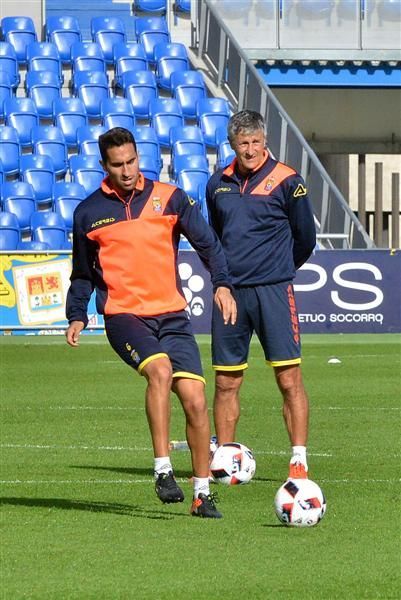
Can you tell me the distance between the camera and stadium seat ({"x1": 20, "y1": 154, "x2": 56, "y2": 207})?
93.7 feet

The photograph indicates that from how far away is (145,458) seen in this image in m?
11.1

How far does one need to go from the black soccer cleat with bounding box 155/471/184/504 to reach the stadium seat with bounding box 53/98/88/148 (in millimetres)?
22670

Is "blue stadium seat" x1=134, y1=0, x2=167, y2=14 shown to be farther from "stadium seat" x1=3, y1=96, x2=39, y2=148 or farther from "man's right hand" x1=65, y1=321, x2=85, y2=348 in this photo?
"man's right hand" x1=65, y1=321, x2=85, y2=348

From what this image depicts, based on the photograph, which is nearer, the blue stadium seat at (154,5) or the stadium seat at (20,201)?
the stadium seat at (20,201)

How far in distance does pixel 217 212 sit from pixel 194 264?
14.8 meters

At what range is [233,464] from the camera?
935 cm

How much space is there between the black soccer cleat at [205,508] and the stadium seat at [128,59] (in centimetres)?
2416

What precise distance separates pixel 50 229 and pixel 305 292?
200 inches

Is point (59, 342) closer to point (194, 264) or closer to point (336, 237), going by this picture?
point (194, 264)

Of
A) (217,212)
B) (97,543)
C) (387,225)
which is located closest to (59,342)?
(217,212)

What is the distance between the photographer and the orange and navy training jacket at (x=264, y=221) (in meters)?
9.38

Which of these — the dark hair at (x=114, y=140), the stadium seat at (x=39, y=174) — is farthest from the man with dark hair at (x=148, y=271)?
the stadium seat at (x=39, y=174)

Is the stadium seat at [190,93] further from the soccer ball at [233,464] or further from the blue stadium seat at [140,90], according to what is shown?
the soccer ball at [233,464]

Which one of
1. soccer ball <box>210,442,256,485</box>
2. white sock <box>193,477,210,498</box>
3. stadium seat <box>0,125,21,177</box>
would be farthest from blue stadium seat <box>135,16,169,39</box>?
white sock <box>193,477,210,498</box>
